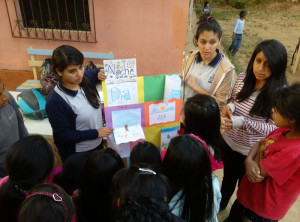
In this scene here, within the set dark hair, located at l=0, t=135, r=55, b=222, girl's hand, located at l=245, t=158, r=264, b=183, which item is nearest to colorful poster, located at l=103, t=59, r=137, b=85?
dark hair, located at l=0, t=135, r=55, b=222

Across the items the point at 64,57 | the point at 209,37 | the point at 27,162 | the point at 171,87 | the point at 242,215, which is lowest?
the point at 242,215

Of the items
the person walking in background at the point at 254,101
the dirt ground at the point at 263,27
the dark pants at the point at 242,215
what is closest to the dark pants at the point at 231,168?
the person walking in background at the point at 254,101

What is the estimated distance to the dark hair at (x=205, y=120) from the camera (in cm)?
147

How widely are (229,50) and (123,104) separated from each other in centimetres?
720

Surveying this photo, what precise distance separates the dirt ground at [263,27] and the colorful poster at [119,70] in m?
4.82

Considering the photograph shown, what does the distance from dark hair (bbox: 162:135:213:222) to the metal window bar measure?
10.8 feet

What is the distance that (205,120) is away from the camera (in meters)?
1.48

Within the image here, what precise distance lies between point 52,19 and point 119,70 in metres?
2.92

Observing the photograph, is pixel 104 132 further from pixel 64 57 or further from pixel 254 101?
pixel 254 101

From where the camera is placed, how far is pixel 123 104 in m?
1.79

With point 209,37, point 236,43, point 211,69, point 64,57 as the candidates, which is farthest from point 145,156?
point 236,43

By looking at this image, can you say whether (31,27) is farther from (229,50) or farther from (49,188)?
(229,50)

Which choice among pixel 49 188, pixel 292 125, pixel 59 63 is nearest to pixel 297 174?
pixel 292 125

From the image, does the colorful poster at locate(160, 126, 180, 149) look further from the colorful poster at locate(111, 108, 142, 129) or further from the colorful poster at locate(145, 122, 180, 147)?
the colorful poster at locate(111, 108, 142, 129)
